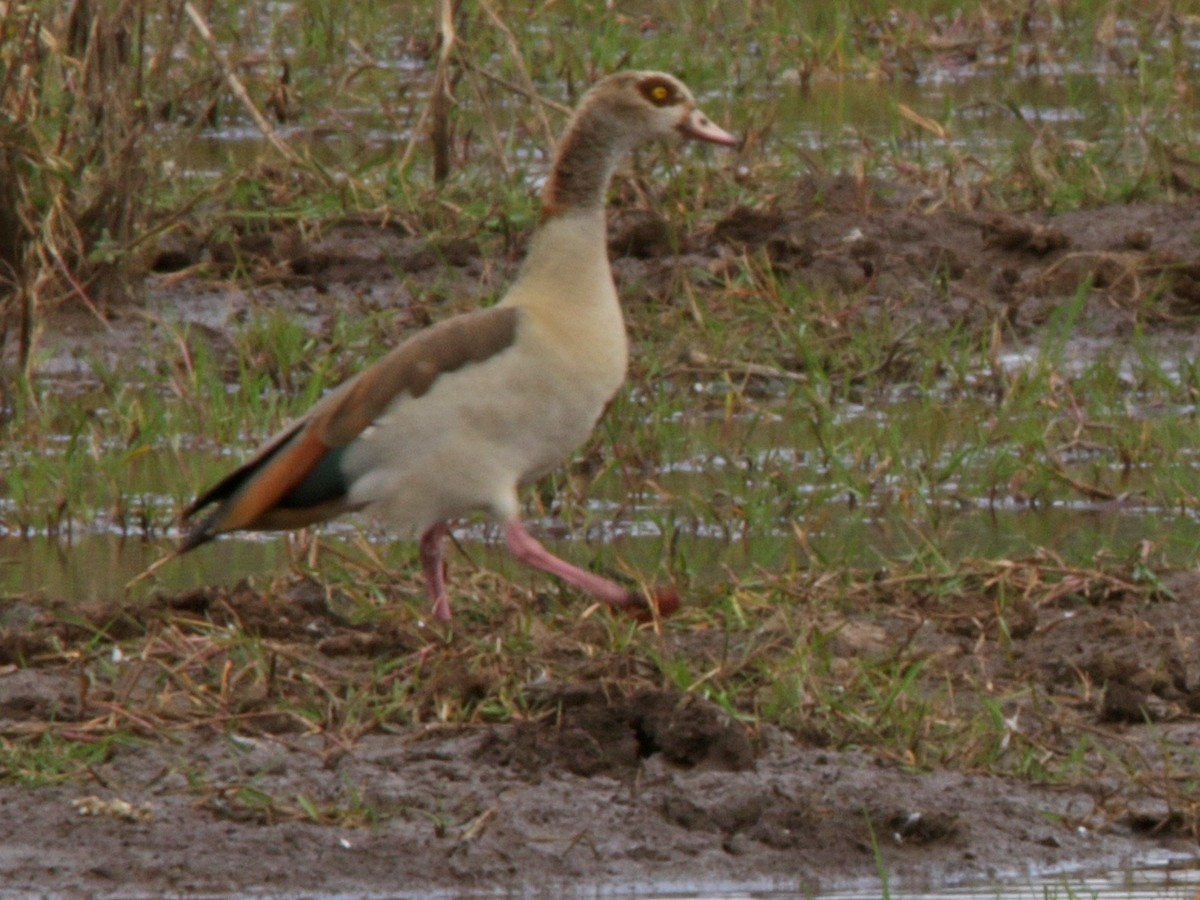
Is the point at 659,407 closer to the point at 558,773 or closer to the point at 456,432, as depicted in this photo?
the point at 456,432

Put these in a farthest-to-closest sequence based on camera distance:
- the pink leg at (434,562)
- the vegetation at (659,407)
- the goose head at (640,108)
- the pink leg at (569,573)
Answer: the goose head at (640,108), the pink leg at (434,562), the pink leg at (569,573), the vegetation at (659,407)

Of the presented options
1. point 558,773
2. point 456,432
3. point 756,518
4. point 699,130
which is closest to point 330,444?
point 456,432

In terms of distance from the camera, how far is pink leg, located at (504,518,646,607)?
564cm

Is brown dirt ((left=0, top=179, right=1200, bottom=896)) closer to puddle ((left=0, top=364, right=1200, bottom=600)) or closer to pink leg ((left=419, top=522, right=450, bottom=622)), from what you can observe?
pink leg ((left=419, top=522, right=450, bottom=622))

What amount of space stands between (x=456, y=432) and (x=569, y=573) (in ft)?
1.18

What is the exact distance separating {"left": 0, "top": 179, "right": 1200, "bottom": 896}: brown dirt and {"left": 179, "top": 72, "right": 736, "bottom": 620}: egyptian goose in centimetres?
19

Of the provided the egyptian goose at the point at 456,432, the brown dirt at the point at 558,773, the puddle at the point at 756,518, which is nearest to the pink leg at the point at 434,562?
the egyptian goose at the point at 456,432

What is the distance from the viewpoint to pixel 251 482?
579 cm

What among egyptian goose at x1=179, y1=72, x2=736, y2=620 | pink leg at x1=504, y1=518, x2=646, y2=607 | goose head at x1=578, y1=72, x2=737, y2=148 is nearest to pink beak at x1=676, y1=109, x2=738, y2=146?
goose head at x1=578, y1=72, x2=737, y2=148

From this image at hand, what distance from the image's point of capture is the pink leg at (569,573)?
5645mm

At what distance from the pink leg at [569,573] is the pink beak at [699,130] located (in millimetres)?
1068

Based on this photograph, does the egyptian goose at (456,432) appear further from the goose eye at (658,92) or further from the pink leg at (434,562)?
the goose eye at (658,92)

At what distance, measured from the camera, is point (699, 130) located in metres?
6.38

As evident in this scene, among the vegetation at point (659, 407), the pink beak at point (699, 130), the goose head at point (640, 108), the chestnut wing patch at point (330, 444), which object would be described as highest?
the goose head at point (640, 108)
